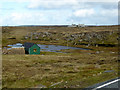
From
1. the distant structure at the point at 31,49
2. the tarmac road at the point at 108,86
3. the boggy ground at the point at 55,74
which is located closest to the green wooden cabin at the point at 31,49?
the distant structure at the point at 31,49

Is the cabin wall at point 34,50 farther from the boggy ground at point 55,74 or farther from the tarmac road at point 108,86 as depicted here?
the tarmac road at point 108,86

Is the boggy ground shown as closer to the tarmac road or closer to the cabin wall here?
the tarmac road

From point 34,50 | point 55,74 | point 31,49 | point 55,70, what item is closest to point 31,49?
point 31,49

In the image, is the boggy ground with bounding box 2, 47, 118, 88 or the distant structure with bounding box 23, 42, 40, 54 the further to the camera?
the distant structure with bounding box 23, 42, 40, 54

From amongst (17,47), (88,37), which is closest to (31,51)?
(17,47)

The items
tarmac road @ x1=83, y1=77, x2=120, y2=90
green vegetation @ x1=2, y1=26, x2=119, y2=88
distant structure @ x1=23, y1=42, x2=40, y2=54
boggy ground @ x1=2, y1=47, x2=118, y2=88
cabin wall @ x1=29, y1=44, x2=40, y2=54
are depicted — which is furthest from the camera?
cabin wall @ x1=29, y1=44, x2=40, y2=54

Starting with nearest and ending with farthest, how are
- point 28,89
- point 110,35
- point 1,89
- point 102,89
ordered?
point 102,89 → point 28,89 → point 1,89 → point 110,35

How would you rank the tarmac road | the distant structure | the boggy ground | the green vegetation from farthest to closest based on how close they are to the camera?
the distant structure
the green vegetation
the boggy ground
the tarmac road

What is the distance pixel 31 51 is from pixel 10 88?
49507mm

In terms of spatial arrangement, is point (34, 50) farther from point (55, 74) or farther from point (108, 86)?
point (108, 86)

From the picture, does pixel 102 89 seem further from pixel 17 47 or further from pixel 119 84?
pixel 17 47

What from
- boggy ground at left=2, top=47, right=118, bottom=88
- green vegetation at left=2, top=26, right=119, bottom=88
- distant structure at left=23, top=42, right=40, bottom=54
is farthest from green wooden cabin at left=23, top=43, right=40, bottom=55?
boggy ground at left=2, top=47, right=118, bottom=88

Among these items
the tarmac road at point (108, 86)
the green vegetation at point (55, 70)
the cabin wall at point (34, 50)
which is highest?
the tarmac road at point (108, 86)

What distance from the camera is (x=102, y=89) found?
12.5 metres
